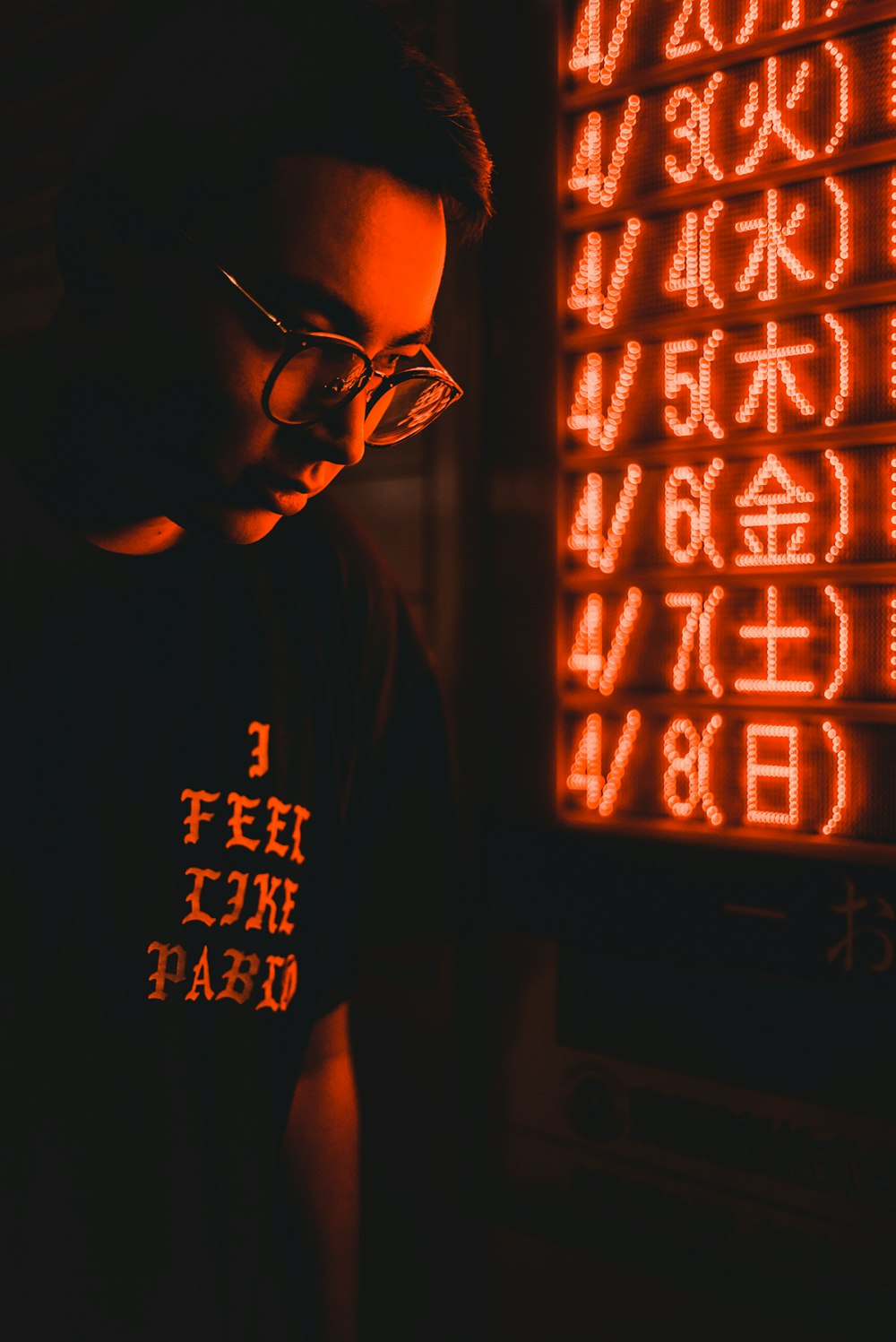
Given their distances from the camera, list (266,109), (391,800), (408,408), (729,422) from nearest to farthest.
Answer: (266,109) < (408,408) < (729,422) < (391,800)

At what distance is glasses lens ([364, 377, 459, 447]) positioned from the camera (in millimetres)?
1216

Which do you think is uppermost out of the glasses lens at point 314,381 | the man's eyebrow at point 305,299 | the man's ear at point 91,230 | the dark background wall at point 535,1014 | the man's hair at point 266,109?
the man's hair at point 266,109

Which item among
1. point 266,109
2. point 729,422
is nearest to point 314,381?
point 266,109

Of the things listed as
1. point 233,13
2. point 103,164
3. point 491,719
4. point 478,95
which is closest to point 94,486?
point 103,164

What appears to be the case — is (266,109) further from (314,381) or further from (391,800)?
(391,800)

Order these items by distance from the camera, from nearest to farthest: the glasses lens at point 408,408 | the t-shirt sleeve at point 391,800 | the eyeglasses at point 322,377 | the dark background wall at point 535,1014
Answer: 1. the eyeglasses at point 322,377
2. the glasses lens at point 408,408
3. the dark background wall at point 535,1014
4. the t-shirt sleeve at point 391,800

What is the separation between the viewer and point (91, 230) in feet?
3.71

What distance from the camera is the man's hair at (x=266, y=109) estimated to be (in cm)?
109

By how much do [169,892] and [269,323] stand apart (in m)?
0.64

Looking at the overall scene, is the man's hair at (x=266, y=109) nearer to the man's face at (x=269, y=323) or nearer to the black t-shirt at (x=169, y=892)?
the man's face at (x=269, y=323)

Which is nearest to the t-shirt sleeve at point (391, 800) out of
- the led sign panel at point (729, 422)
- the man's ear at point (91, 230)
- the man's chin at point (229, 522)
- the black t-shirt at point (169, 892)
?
the black t-shirt at point (169, 892)

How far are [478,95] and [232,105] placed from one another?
61cm

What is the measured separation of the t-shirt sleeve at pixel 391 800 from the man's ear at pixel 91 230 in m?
0.51

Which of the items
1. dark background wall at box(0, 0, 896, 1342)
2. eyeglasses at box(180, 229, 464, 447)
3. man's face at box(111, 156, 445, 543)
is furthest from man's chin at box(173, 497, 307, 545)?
dark background wall at box(0, 0, 896, 1342)
